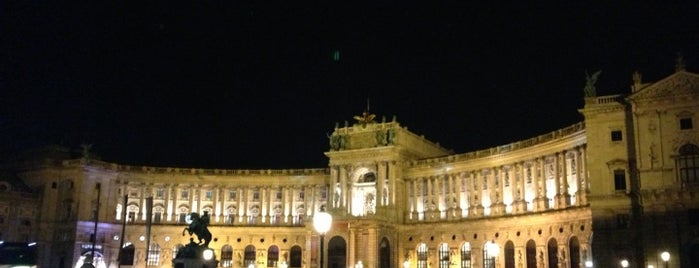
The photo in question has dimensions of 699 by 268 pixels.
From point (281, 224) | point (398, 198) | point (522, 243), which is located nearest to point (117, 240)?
point (281, 224)

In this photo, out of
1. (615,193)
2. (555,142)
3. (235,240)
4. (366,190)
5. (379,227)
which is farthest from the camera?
(235,240)

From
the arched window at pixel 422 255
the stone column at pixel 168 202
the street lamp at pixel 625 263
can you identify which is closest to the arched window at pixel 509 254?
the arched window at pixel 422 255

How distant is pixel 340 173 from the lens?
85.7 metres

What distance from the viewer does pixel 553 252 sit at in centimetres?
6366

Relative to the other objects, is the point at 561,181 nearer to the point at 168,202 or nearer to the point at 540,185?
the point at 540,185

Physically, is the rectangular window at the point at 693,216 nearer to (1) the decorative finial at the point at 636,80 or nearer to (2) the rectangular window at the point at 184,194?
(1) the decorative finial at the point at 636,80

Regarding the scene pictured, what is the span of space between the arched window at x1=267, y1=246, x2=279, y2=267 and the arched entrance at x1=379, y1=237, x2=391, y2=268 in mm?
17776

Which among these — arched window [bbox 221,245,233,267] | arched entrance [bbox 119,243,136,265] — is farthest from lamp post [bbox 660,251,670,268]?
arched entrance [bbox 119,243,136,265]

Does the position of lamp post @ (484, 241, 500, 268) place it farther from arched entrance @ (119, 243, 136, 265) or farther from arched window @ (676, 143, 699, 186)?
arched entrance @ (119, 243, 136, 265)

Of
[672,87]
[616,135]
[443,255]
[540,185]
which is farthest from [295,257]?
[672,87]

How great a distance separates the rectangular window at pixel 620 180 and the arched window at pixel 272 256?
50.4 meters

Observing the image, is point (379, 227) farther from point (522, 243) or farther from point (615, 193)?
point (615, 193)

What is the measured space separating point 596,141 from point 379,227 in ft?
101

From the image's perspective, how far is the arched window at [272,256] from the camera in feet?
298
